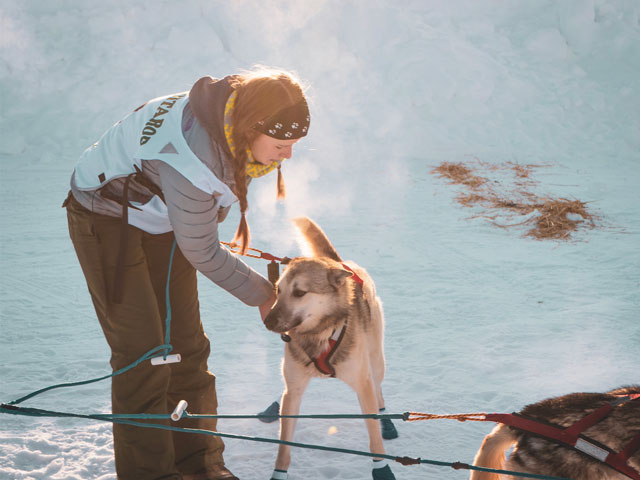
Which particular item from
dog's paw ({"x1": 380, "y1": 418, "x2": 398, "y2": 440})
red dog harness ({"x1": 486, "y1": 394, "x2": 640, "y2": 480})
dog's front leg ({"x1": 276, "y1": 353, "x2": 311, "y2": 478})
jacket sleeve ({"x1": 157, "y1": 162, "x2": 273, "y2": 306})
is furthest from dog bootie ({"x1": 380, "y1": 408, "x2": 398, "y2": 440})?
red dog harness ({"x1": 486, "y1": 394, "x2": 640, "y2": 480})

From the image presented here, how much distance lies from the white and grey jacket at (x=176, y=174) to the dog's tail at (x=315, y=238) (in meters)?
0.66

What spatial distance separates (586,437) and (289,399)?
4.17 ft

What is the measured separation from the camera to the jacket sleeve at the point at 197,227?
1828 mm

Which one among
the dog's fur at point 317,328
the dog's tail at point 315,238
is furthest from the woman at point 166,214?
the dog's tail at point 315,238

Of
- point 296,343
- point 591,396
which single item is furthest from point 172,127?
point 591,396

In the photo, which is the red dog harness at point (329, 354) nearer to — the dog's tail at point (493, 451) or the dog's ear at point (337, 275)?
the dog's ear at point (337, 275)

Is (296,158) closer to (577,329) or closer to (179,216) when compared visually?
(577,329)

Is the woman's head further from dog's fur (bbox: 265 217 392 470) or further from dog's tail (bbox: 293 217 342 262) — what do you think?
dog's tail (bbox: 293 217 342 262)

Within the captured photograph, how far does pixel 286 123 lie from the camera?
73.1 inches

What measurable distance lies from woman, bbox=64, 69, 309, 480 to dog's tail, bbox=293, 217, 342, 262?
0.43 meters

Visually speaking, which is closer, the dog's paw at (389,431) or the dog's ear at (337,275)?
the dog's ear at (337,275)

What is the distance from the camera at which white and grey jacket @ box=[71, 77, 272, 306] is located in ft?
6.02

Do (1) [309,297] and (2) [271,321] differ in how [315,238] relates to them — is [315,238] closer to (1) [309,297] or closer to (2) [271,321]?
(1) [309,297]

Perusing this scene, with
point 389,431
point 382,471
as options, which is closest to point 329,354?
point 382,471
